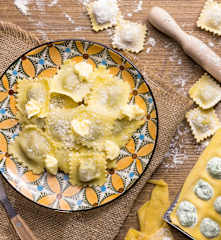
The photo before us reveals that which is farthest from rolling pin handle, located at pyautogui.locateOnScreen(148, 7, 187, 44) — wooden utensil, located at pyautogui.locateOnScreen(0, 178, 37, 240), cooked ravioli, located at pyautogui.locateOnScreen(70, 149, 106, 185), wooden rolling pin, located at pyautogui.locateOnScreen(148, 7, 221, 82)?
wooden utensil, located at pyautogui.locateOnScreen(0, 178, 37, 240)

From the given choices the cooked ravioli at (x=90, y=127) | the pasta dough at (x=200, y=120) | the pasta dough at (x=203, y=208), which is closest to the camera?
the cooked ravioli at (x=90, y=127)

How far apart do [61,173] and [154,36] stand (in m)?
1.33

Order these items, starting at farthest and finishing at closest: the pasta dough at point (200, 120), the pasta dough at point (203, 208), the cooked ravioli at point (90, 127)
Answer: the pasta dough at point (200, 120), the pasta dough at point (203, 208), the cooked ravioli at point (90, 127)

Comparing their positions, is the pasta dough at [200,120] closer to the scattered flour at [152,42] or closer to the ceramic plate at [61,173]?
the ceramic plate at [61,173]

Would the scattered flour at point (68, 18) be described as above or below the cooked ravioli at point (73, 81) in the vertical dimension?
above

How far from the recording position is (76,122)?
90.7 inches

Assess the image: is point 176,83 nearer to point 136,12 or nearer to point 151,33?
point 151,33

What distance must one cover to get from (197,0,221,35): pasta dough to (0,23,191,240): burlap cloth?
58cm

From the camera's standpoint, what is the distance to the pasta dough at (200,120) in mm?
2525

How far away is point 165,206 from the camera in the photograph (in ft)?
8.42

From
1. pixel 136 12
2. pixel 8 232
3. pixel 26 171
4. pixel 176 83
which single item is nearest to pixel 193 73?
pixel 176 83

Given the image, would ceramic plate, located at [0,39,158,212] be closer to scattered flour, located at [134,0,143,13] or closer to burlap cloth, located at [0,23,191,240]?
burlap cloth, located at [0,23,191,240]

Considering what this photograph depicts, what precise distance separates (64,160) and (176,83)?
109cm

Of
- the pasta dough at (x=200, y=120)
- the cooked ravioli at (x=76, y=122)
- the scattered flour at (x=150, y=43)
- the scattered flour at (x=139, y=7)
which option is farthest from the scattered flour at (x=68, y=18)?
the pasta dough at (x=200, y=120)
